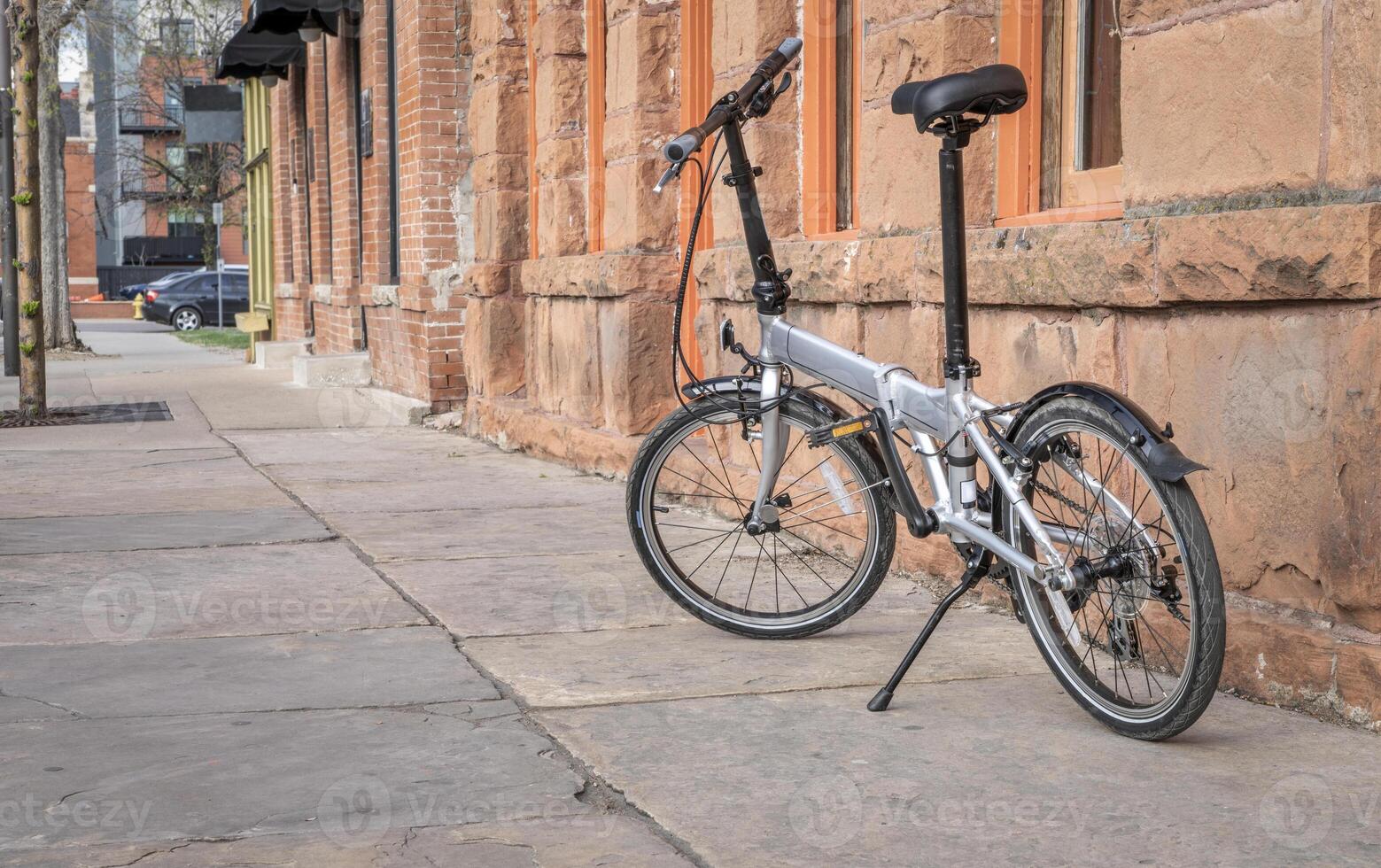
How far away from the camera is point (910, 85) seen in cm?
404

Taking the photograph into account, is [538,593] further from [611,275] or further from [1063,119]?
[611,275]

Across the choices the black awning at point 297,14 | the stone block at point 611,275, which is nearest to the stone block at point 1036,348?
the stone block at point 611,275

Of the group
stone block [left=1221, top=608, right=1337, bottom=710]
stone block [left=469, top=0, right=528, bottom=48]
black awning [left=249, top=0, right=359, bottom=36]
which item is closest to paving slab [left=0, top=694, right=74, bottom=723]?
stone block [left=1221, top=608, right=1337, bottom=710]

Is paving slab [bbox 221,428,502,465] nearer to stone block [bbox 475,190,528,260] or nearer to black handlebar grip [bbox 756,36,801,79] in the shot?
stone block [bbox 475,190,528,260]

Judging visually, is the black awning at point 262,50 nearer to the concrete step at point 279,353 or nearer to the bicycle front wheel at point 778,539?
the concrete step at point 279,353

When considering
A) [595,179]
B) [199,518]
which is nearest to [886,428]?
[199,518]

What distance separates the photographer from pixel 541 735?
366 centimetres

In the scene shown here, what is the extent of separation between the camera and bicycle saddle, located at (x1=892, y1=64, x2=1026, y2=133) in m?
3.87

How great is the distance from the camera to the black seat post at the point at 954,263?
401cm

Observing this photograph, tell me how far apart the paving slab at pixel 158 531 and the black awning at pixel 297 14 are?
24.7 feet

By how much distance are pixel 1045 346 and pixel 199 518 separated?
4004mm

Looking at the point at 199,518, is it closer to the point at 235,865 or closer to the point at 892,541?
the point at 892,541

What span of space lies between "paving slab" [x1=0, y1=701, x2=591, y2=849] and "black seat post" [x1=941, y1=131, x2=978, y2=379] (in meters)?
1.42

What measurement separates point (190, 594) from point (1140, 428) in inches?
131
